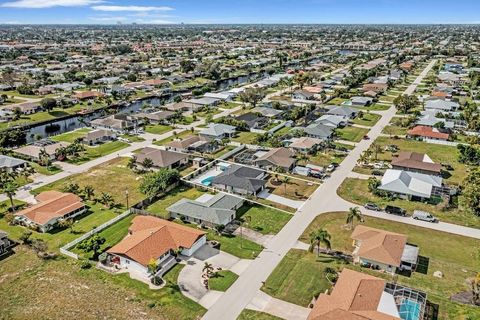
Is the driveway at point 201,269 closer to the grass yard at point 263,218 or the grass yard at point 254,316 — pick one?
the grass yard at point 254,316

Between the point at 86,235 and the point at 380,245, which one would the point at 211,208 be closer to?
the point at 86,235

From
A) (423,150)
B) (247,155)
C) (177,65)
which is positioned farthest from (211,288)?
(177,65)

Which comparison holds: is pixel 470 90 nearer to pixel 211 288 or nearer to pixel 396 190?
pixel 396 190

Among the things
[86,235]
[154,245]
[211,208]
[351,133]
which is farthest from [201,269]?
[351,133]

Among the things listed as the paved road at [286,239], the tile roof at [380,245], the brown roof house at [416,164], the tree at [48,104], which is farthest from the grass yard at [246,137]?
the tree at [48,104]

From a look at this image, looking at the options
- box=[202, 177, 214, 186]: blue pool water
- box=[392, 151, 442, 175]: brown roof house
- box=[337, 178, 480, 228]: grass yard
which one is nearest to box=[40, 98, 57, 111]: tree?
box=[202, 177, 214, 186]: blue pool water

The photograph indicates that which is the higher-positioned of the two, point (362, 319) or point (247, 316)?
point (362, 319)

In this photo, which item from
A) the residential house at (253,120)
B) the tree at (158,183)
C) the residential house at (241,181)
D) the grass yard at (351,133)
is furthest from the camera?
the residential house at (253,120)
